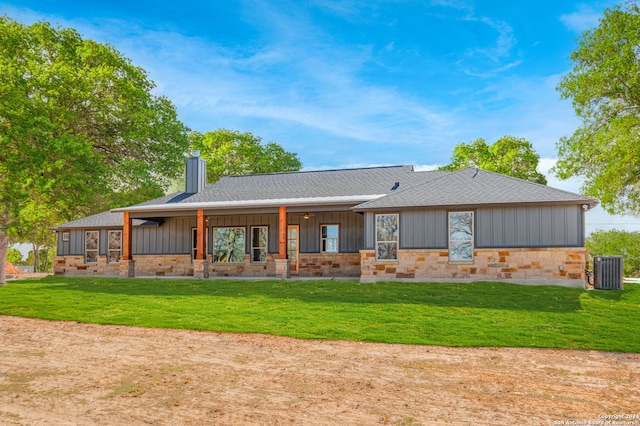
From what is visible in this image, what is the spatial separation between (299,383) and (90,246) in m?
23.3

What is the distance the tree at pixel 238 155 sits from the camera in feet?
141

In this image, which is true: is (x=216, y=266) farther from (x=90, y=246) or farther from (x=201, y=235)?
(x=90, y=246)

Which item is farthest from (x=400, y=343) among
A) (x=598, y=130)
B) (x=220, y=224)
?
(x=598, y=130)

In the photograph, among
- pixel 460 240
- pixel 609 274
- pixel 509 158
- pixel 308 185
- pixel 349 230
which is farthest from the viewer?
pixel 509 158

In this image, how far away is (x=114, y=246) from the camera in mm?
27016

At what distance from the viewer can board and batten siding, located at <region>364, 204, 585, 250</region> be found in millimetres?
17031

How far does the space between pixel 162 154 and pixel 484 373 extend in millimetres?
27069

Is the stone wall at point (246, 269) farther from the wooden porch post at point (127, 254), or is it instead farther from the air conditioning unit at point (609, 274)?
the air conditioning unit at point (609, 274)

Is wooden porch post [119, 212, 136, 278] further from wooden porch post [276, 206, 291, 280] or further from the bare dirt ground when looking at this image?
the bare dirt ground

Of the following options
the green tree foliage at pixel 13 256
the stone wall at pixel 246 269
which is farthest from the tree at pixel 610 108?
the green tree foliage at pixel 13 256

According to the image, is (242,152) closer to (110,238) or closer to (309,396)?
(110,238)

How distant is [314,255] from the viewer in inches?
884

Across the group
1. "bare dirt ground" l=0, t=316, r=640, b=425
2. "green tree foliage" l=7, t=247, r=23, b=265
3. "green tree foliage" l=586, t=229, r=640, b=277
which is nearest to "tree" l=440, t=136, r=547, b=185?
"green tree foliage" l=586, t=229, r=640, b=277

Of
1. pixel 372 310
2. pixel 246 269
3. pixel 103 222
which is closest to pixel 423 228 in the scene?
pixel 372 310
